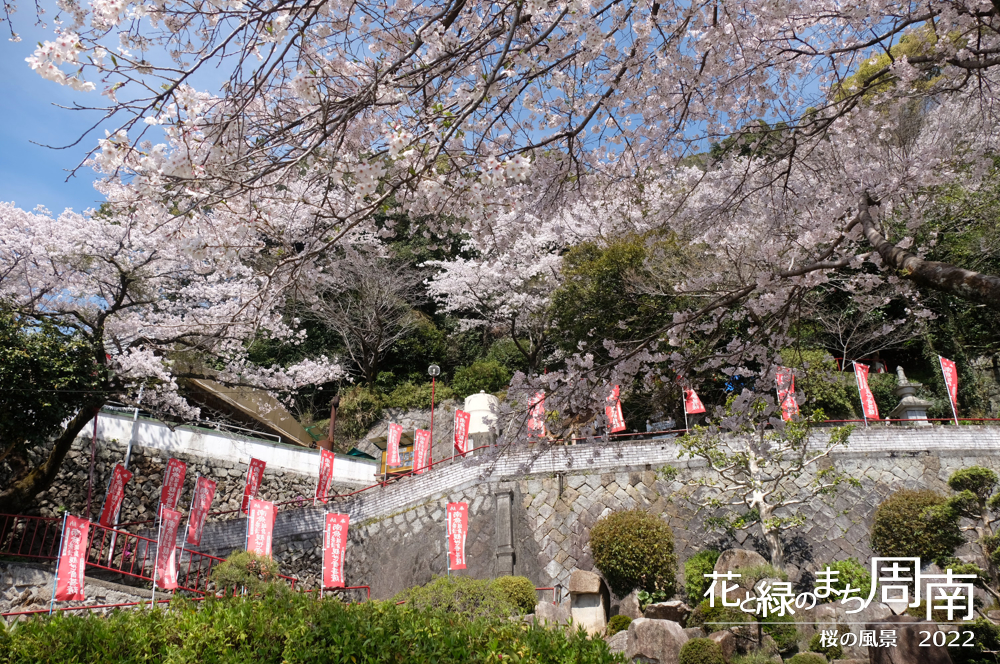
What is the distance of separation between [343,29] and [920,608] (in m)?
9.23

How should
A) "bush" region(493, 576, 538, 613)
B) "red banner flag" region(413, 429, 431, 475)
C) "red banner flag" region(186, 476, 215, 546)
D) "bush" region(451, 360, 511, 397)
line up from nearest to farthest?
"bush" region(493, 576, 538, 613), "red banner flag" region(186, 476, 215, 546), "red banner flag" region(413, 429, 431, 475), "bush" region(451, 360, 511, 397)

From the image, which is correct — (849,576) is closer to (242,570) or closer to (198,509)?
(242,570)

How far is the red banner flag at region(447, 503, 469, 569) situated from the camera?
12.6m

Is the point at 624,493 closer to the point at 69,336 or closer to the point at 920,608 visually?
the point at 920,608

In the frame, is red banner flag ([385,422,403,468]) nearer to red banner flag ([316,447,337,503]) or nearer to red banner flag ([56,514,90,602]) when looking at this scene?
red banner flag ([316,447,337,503])

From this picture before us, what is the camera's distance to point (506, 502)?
13922 millimetres

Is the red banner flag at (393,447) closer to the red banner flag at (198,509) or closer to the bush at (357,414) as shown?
the bush at (357,414)

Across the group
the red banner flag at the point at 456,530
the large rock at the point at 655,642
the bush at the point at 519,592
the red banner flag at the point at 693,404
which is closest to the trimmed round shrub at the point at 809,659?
the large rock at the point at 655,642

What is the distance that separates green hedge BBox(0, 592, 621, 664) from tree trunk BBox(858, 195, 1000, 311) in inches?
115

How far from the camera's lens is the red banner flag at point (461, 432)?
53.0ft

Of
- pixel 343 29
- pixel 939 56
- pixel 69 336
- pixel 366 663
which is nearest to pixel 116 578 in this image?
pixel 69 336

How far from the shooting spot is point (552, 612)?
1030 centimetres

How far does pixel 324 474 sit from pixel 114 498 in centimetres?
483

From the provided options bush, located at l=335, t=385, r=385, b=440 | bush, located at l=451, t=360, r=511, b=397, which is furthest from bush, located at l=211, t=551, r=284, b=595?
bush, located at l=451, t=360, r=511, b=397
